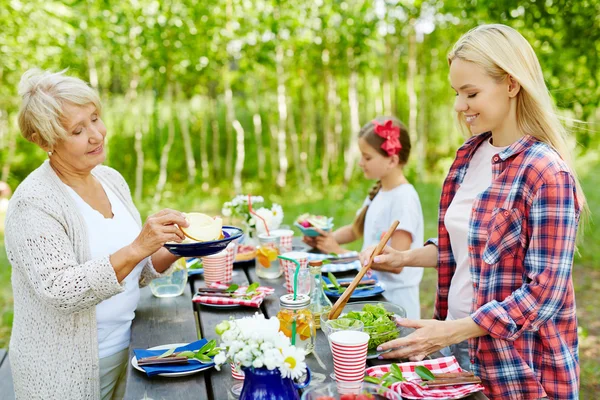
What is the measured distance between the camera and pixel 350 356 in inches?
65.4

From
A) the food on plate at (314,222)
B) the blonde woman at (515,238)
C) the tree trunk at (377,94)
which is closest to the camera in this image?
the blonde woman at (515,238)

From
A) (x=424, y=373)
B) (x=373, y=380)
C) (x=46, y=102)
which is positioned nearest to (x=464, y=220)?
(x=424, y=373)

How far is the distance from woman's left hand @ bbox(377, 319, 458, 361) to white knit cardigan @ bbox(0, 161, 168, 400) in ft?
3.22

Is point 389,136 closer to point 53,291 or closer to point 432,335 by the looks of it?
point 432,335

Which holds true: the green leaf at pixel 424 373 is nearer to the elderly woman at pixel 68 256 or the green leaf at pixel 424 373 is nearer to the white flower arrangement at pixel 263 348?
the white flower arrangement at pixel 263 348

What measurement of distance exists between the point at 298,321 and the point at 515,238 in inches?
29.0

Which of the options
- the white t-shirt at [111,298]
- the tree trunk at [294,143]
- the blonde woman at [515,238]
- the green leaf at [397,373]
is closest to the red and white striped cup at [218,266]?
the white t-shirt at [111,298]

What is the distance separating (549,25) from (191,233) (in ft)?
11.3

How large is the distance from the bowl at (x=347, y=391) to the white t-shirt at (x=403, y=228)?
147 centimetres

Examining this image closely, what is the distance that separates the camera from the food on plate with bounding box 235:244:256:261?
10.4 feet

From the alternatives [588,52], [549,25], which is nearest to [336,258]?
[549,25]

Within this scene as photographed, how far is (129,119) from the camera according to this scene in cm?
1101

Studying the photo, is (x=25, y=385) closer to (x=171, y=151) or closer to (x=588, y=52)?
(x=588, y=52)

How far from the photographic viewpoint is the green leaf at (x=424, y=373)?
5.50 feet
